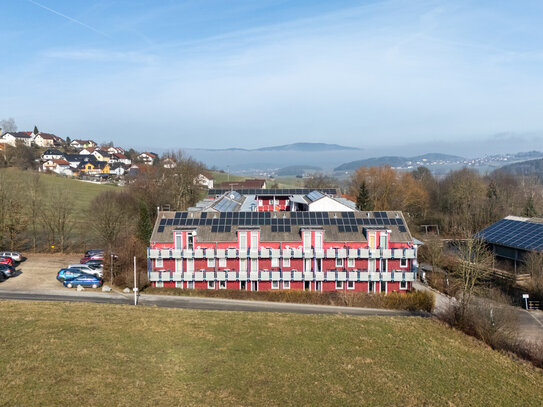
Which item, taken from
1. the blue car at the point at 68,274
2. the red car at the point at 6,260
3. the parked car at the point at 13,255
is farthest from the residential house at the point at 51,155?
the blue car at the point at 68,274

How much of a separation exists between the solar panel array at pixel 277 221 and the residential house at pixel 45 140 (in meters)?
156

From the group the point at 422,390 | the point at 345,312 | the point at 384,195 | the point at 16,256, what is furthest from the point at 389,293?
the point at 384,195

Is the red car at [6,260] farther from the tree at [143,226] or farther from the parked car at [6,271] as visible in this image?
the tree at [143,226]

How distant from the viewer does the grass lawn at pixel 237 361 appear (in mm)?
17938

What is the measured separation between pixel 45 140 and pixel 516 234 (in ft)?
585

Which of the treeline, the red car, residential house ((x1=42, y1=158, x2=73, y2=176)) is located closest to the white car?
the red car

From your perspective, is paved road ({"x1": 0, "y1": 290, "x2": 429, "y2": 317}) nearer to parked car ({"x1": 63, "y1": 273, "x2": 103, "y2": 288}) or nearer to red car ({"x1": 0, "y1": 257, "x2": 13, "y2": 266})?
parked car ({"x1": 63, "y1": 273, "x2": 103, "y2": 288})

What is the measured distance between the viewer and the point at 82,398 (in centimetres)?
1675

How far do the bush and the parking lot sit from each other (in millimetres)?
9464

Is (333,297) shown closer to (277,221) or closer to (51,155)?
(277,221)

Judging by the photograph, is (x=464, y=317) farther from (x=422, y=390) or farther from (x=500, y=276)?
(x=500, y=276)

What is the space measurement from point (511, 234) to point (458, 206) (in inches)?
1231

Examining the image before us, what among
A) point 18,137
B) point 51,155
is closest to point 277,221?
point 51,155

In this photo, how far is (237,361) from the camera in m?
21.5
